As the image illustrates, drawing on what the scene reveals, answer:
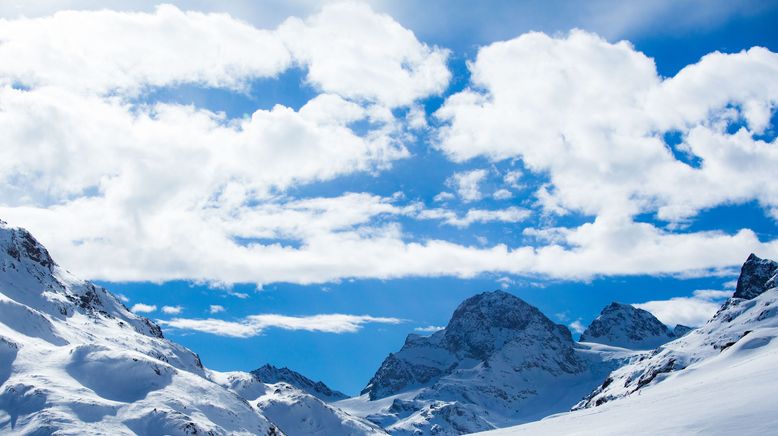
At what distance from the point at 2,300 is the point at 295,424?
359 feet

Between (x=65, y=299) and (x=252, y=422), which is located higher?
(x=65, y=299)

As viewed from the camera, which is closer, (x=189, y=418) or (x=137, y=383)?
(x=189, y=418)

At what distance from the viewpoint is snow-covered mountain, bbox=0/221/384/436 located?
256 ft

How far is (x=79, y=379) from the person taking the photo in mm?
88688

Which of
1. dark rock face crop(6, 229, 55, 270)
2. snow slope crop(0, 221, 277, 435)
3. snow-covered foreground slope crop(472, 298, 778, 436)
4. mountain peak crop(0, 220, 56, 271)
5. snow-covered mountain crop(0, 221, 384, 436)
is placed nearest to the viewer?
snow-covered foreground slope crop(472, 298, 778, 436)

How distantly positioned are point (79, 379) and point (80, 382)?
110 centimetres

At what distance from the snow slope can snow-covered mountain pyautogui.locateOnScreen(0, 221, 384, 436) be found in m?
0.12

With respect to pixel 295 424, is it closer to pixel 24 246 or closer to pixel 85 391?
pixel 24 246

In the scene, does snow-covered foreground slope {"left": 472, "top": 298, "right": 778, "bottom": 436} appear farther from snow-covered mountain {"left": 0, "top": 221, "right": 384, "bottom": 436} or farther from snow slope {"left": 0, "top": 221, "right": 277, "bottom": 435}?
snow-covered mountain {"left": 0, "top": 221, "right": 384, "bottom": 436}

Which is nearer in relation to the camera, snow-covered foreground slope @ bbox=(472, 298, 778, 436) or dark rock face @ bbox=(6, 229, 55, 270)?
snow-covered foreground slope @ bbox=(472, 298, 778, 436)

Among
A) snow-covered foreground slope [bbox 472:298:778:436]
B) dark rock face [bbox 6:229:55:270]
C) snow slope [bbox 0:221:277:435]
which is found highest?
dark rock face [bbox 6:229:55:270]

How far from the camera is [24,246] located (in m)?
137

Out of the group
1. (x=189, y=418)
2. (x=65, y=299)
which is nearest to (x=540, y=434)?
(x=189, y=418)

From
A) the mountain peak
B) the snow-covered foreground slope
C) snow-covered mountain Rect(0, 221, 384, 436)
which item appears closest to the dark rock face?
the mountain peak
